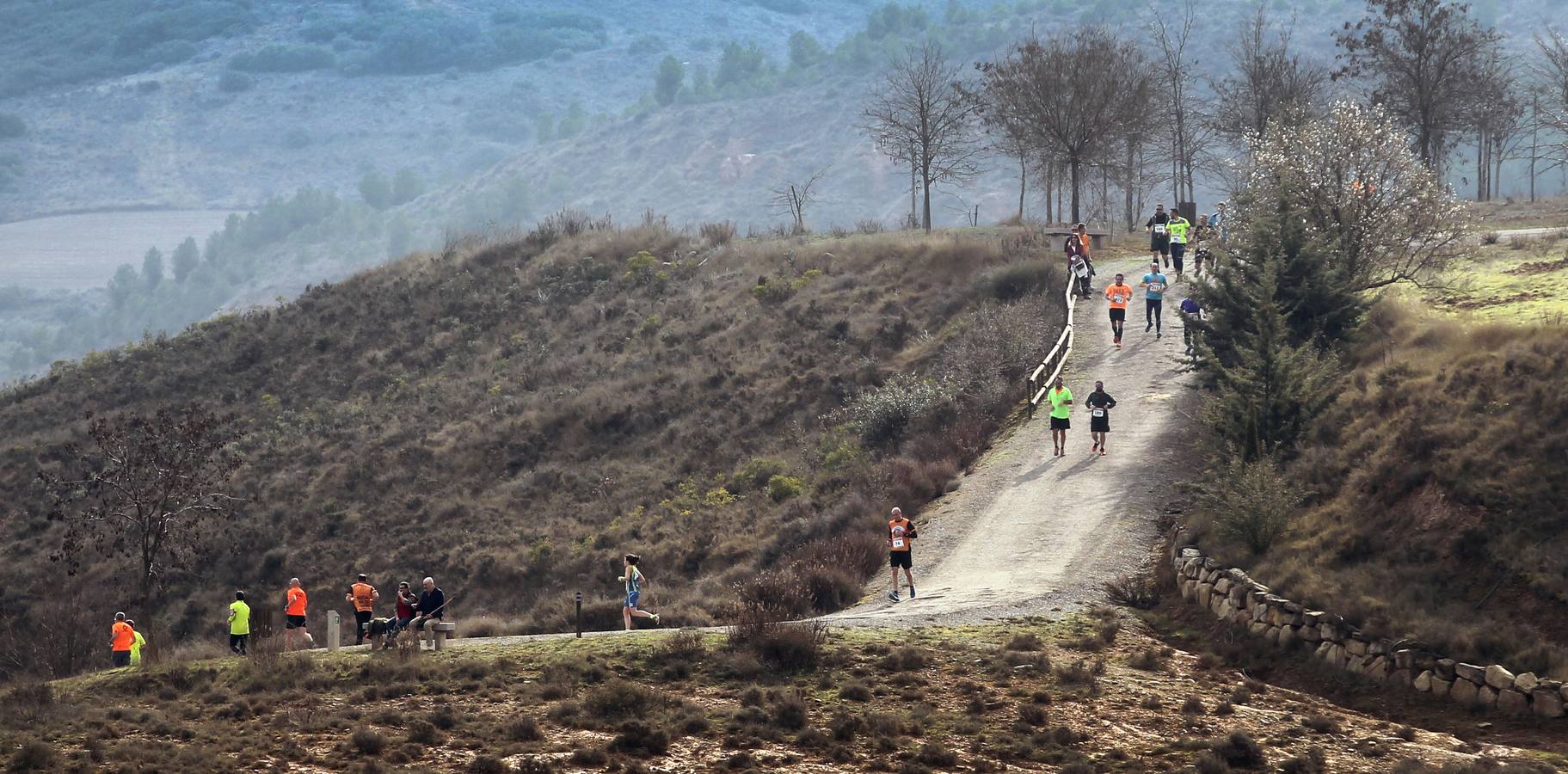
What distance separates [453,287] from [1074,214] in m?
23.9

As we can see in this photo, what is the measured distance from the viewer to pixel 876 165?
7579 inches

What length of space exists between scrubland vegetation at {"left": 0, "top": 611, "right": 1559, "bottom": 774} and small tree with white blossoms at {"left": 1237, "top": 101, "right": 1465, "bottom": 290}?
13184 millimetres

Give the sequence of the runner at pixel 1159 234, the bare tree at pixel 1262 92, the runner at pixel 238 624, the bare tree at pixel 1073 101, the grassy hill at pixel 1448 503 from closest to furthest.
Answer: the grassy hill at pixel 1448 503, the runner at pixel 238 624, the runner at pixel 1159 234, the bare tree at pixel 1073 101, the bare tree at pixel 1262 92

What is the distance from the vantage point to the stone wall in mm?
15336

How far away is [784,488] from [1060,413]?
7.14 m

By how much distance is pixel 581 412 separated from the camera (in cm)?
4116

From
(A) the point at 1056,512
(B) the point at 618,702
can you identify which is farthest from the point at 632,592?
(A) the point at 1056,512

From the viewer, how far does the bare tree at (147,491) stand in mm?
23703

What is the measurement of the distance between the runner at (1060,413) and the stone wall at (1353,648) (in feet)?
22.1

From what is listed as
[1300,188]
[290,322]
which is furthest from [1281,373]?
[290,322]

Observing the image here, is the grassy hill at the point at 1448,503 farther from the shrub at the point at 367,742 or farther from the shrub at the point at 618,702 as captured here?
the shrub at the point at 367,742

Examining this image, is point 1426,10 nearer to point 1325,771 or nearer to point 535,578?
point 535,578

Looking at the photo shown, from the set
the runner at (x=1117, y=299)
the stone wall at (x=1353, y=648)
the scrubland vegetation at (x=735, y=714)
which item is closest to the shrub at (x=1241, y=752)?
the scrubland vegetation at (x=735, y=714)

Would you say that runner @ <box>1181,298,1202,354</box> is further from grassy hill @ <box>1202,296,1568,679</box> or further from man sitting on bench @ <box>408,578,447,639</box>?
man sitting on bench @ <box>408,578,447,639</box>
